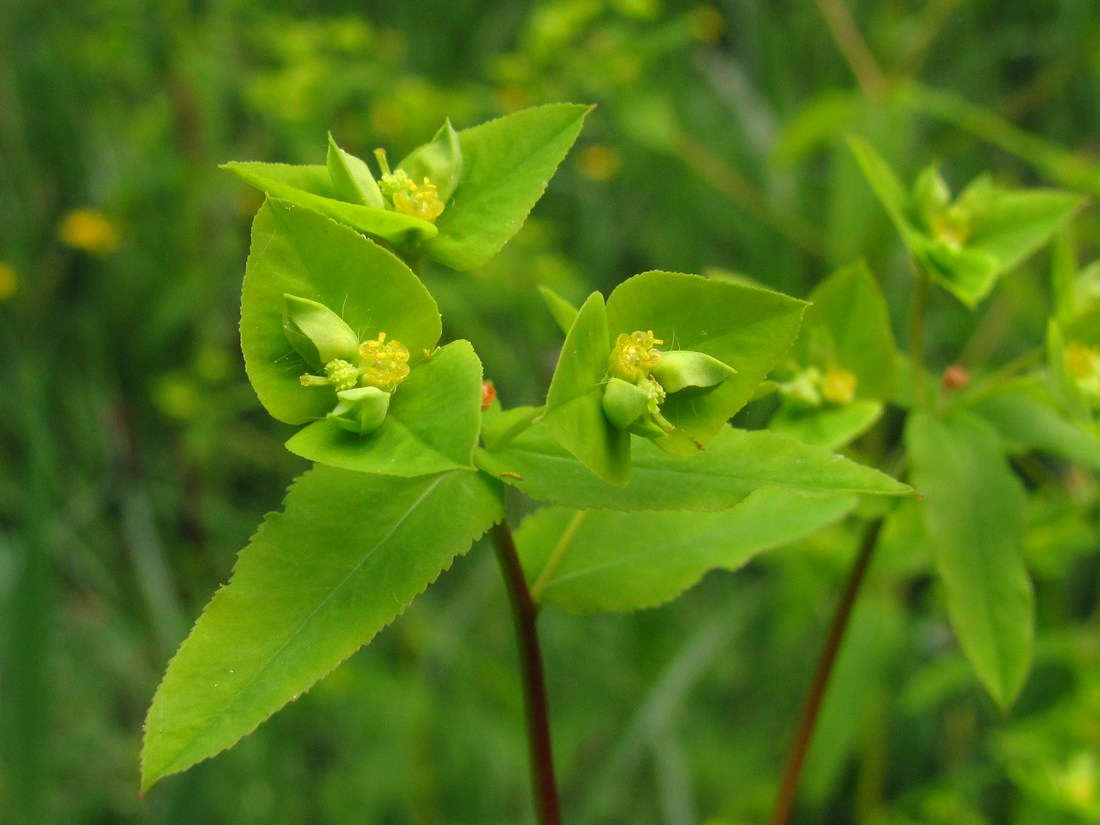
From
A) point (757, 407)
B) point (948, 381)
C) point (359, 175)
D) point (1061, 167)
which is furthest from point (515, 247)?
point (359, 175)

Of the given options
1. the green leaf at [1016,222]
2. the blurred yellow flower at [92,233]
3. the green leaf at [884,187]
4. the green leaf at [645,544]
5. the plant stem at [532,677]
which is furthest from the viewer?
the blurred yellow flower at [92,233]

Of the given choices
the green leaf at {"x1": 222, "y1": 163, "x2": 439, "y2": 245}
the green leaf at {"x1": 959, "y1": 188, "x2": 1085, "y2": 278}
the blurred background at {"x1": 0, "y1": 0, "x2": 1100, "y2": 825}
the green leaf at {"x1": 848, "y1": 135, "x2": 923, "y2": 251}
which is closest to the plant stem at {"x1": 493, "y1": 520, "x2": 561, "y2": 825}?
the green leaf at {"x1": 222, "y1": 163, "x2": 439, "y2": 245}

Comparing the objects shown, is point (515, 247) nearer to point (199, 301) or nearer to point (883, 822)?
point (199, 301)

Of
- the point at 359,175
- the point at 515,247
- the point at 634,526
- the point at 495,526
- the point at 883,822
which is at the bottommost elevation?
the point at 883,822

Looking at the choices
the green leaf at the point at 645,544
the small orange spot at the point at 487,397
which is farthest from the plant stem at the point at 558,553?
the small orange spot at the point at 487,397

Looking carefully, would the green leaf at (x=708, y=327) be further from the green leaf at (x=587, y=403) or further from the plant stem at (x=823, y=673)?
the plant stem at (x=823, y=673)
